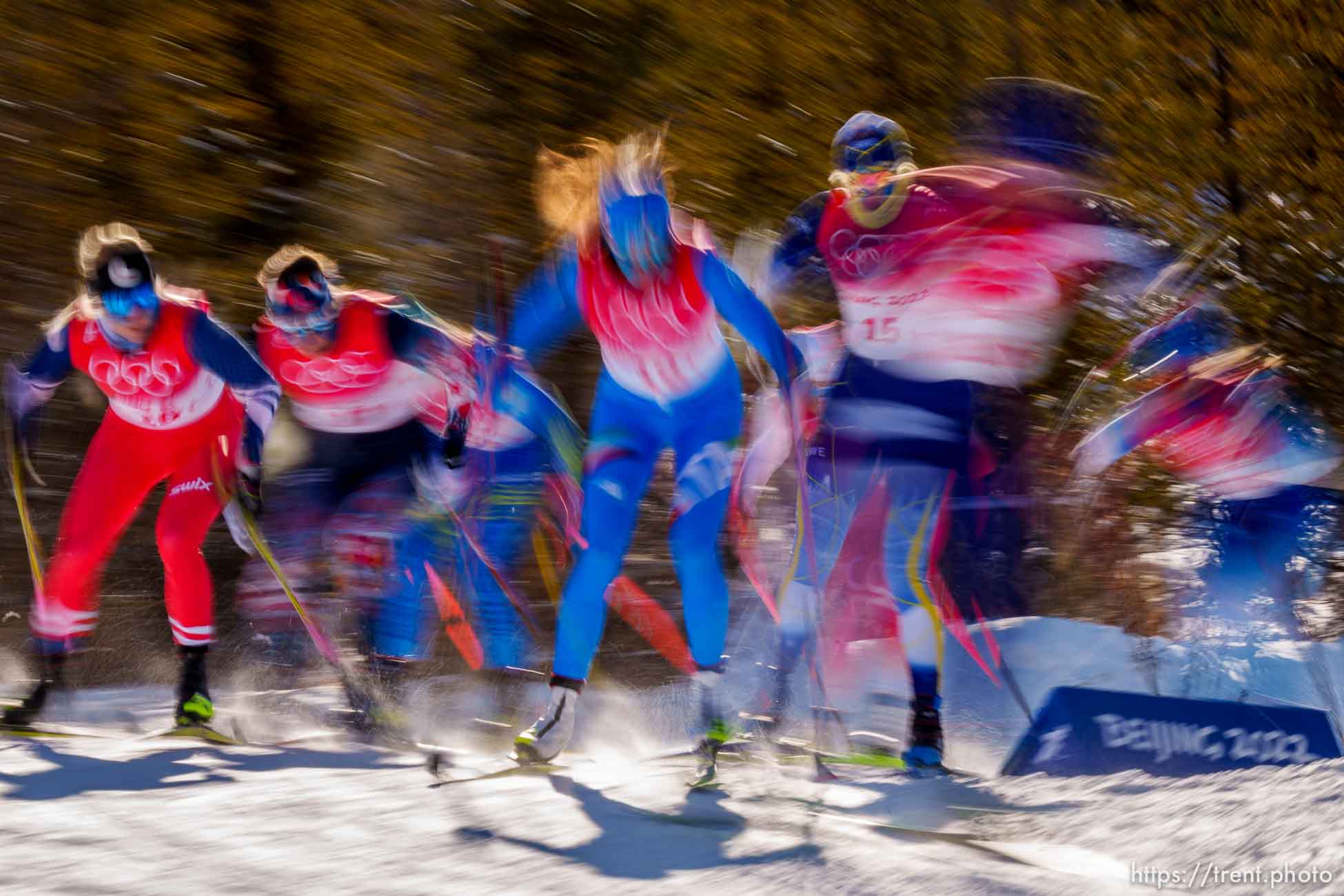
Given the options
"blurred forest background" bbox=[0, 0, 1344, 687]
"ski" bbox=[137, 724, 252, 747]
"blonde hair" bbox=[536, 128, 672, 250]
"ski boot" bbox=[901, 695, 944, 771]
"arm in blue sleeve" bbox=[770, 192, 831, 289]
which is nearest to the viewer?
"ski boot" bbox=[901, 695, 944, 771]

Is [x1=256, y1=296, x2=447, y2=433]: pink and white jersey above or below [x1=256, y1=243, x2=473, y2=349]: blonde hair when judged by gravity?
below

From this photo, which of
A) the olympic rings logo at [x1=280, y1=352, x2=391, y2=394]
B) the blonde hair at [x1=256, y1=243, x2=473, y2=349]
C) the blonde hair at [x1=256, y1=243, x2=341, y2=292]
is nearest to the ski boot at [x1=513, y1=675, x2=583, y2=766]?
the blonde hair at [x1=256, y1=243, x2=473, y2=349]

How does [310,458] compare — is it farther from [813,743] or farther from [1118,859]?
[1118,859]

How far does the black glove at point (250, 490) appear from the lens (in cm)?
442

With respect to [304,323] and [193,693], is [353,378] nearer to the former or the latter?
[304,323]

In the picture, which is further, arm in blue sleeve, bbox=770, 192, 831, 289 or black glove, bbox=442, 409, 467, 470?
black glove, bbox=442, 409, 467, 470

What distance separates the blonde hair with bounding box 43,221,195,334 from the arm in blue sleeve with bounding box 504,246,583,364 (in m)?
1.26

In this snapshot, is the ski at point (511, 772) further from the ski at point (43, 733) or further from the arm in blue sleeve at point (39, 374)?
the arm in blue sleeve at point (39, 374)

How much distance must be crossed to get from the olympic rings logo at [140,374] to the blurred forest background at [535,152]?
1.53 metres

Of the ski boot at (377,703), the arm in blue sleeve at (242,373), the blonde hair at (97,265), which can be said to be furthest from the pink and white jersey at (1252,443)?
the blonde hair at (97,265)

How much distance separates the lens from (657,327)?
373 cm

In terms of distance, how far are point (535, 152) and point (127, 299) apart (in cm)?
250

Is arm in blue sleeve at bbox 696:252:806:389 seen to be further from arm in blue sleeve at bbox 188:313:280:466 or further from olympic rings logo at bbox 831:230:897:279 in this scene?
arm in blue sleeve at bbox 188:313:280:466

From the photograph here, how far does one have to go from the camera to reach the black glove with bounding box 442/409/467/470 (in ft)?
13.9
